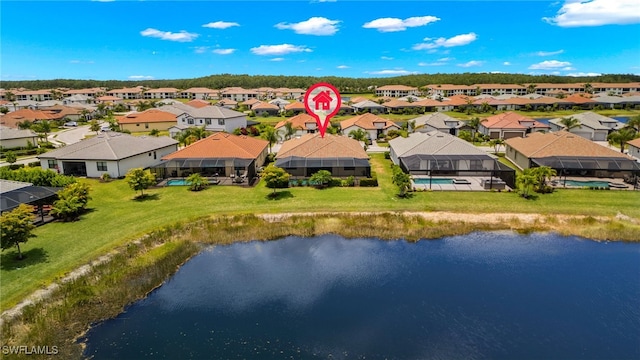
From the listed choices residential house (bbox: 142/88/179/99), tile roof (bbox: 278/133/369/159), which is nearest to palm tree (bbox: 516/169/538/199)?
tile roof (bbox: 278/133/369/159)

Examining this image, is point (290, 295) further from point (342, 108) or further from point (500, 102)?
point (500, 102)

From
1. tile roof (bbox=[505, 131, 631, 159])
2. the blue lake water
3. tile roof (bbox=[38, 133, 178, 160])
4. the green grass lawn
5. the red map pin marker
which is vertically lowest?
the blue lake water

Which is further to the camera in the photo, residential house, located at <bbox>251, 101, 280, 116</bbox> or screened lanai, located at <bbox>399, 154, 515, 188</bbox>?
residential house, located at <bbox>251, 101, 280, 116</bbox>

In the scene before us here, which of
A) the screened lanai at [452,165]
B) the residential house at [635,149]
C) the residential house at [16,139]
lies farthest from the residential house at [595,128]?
the residential house at [16,139]

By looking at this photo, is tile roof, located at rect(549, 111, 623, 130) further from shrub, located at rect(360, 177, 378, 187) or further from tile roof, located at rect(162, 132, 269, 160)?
tile roof, located at rect(162, 132, 269, 160)

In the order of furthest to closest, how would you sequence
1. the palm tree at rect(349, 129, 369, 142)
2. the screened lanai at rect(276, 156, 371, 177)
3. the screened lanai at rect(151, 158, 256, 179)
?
the palm tree at rect(349, 129, 369, 142), the screened lanai at rect(151, 158, 256, 179), the screened lanai at rect(276, 156, 371, 177)

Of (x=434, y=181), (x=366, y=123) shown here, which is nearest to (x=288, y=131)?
(x=366, y=123)
